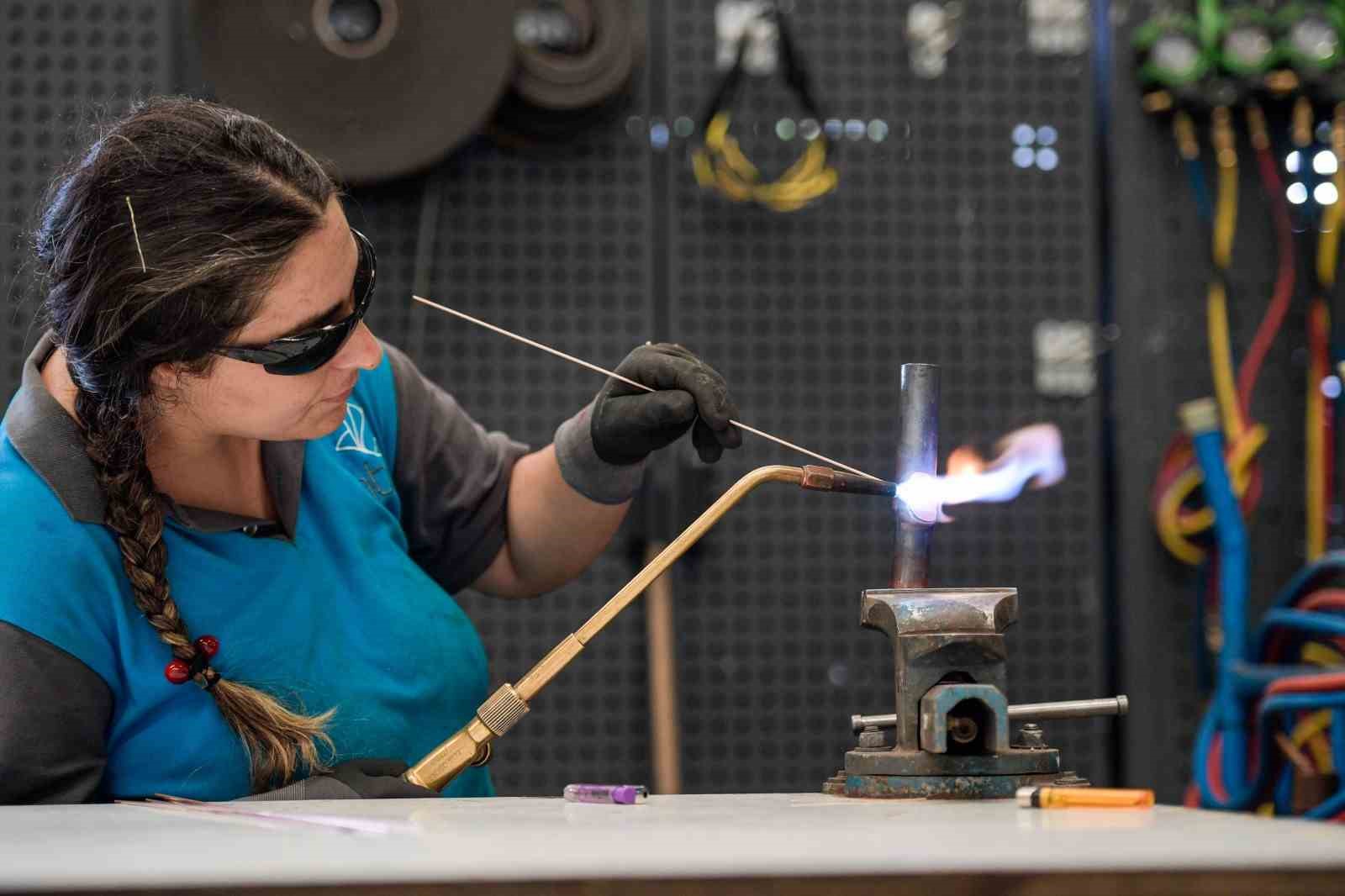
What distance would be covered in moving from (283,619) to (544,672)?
320 mm

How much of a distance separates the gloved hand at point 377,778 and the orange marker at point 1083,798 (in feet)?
1.78

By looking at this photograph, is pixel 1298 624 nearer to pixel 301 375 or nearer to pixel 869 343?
pixel 869 343

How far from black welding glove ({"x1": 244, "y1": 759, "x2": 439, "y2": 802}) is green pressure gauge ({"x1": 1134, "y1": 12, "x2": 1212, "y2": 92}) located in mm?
1922

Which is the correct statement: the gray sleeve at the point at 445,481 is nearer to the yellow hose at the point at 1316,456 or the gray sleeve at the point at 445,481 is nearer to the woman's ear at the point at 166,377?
the woman's ear at the point at 166,377

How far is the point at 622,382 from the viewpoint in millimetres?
1511

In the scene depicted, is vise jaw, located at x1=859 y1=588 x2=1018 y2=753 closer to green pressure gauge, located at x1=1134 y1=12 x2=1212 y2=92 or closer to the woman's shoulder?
the woman's shoulder

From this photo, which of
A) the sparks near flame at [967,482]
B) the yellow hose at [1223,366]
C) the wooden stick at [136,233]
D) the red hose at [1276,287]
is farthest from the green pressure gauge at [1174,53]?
the wooden stick at [136,233]

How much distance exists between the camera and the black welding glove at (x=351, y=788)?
49.1 inches

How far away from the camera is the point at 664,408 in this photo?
4.67 feet

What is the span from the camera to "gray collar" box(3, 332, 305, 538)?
130 centimetres

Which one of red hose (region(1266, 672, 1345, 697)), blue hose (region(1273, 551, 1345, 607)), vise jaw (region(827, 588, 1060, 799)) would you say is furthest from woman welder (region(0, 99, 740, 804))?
blue hose (region(1273, 551, 1345, 607))

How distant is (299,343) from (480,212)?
121 centimetres

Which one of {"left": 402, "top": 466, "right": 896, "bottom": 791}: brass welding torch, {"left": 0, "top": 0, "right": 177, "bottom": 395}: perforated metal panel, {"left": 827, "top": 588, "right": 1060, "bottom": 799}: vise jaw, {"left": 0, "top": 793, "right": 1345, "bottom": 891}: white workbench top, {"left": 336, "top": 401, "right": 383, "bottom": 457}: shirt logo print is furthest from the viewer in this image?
{"left": 0, "top": 0, "right": 177, "bottom": 395}: perforated metal panel

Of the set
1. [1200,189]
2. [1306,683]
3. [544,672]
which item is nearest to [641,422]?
[544,672]
